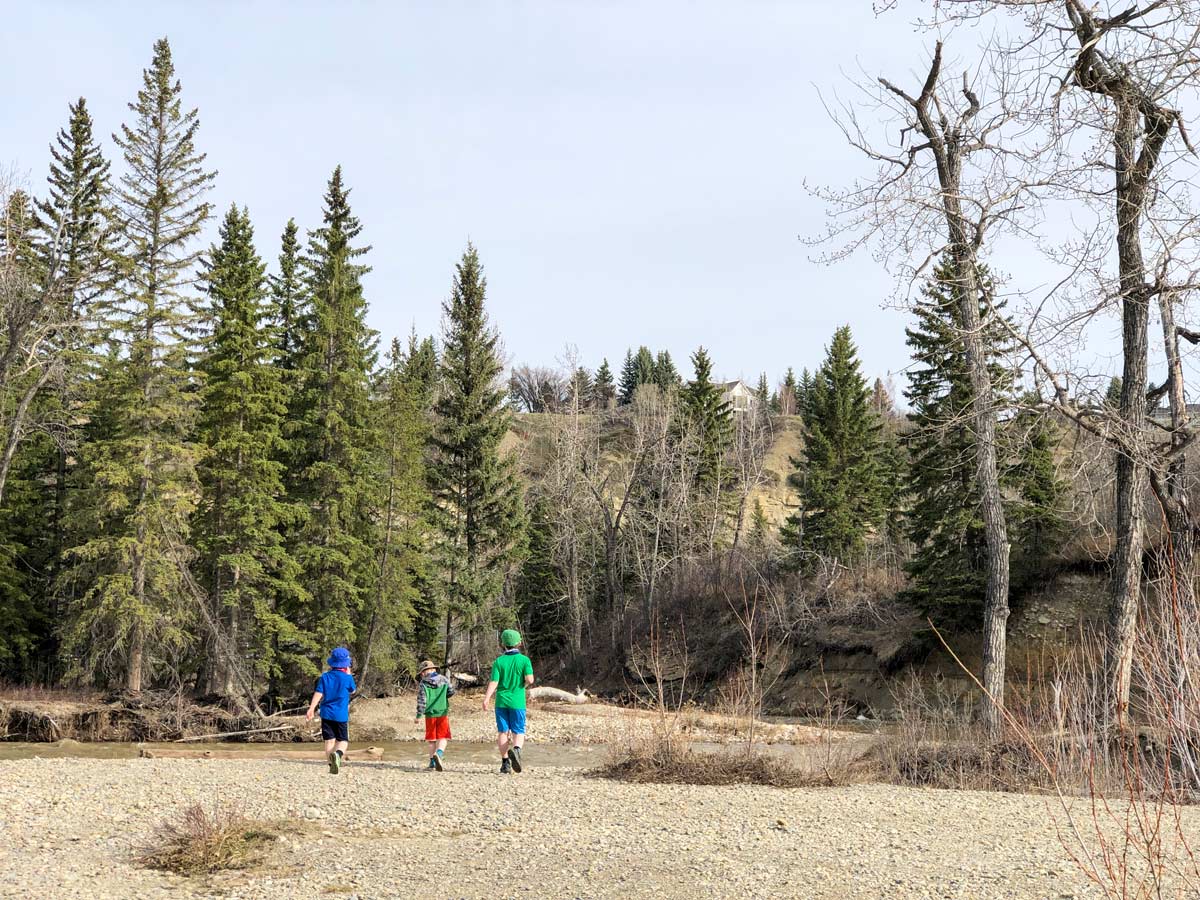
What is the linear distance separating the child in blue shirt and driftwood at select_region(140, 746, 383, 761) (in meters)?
7.00

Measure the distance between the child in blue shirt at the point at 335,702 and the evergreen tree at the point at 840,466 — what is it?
113 ft

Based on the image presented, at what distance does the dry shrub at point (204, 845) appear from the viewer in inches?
292

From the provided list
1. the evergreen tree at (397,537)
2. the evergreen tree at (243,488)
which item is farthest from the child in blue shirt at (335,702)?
the evergreen tree at (397,537)

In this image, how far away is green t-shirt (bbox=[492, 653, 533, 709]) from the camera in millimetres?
12641

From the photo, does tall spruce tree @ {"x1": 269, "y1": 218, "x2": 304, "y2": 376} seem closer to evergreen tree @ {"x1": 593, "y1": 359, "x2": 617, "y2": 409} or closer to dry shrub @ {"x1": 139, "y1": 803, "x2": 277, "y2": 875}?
dry shrub @ {"x1": 139, "y1": 803, "x2": 277, "y2": 875}

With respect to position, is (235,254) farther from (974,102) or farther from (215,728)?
(974,102)

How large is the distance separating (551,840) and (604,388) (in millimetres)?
102571

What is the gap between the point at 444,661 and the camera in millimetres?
36750

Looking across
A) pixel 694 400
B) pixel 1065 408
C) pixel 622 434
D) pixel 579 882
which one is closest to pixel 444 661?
pixel 694 400

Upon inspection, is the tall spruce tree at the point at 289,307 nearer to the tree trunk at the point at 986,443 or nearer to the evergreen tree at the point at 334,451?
the evergreen tree at the point at 334,451

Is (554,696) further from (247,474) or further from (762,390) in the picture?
(762,390)

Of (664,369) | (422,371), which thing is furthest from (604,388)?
(422,371)

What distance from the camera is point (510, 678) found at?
12656mm

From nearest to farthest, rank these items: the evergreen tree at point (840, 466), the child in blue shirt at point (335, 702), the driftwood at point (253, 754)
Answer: the child in blue shirt at point (335, 702) < the driftwood at point (253, 754) < the evergreen tree at point (840, 466)
